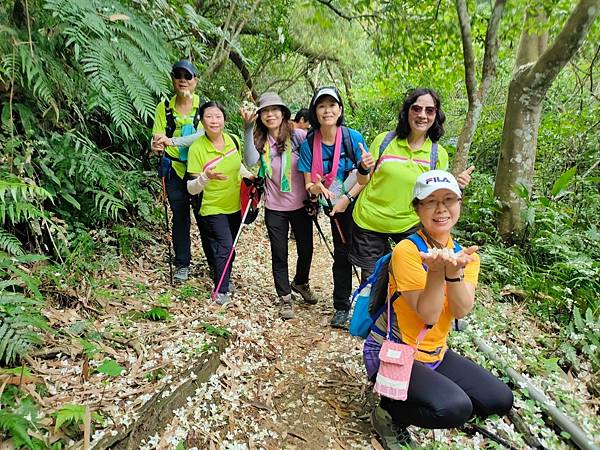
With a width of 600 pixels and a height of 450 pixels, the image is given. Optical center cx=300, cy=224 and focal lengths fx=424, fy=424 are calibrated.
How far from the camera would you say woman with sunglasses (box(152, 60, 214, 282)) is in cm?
439

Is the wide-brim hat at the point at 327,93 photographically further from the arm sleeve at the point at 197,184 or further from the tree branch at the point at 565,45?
the tree branch at the point at 565,45

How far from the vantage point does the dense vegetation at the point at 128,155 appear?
315 centimetres

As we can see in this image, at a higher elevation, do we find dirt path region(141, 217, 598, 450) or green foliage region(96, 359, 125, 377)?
green foliage region(96, 359, 125, 377)

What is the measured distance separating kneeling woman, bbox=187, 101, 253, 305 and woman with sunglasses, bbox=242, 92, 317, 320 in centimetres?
29

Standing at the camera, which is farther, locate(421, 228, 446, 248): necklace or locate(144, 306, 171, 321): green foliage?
locate(144, 306, 171, 321): green foliage

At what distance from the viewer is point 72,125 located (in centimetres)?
460

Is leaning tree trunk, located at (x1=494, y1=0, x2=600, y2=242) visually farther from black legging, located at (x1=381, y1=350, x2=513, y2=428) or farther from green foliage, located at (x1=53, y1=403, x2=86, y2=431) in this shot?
green foliage, located at (x1=53, y1=403, x2=86, y2=431)

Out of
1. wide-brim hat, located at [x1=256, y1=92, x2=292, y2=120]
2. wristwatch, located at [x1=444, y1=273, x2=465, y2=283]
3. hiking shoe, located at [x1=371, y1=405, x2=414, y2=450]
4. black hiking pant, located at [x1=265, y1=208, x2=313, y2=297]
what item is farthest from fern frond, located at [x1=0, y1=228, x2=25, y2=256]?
wristwatch, located at [x1=444, y1=273, x2=465, y2=283]

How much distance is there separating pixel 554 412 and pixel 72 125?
5140 millimetres

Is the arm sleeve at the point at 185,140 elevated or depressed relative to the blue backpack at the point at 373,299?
elevated

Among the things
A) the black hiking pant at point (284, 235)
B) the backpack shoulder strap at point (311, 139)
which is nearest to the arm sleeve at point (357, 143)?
the backpack shoulder strap at point (311, 139)

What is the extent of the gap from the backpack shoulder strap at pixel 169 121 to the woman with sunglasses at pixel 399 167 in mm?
2063

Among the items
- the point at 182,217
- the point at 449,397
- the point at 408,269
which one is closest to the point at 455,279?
the point at 408,269

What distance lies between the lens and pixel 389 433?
2867 millimetres
